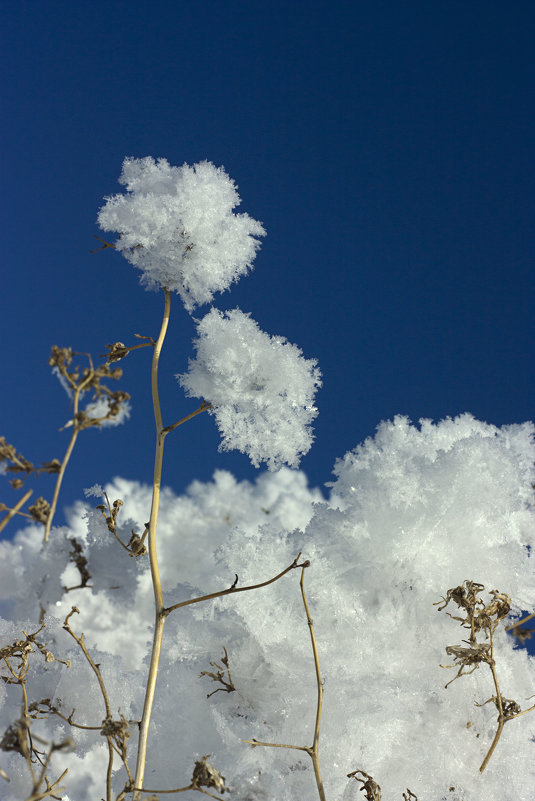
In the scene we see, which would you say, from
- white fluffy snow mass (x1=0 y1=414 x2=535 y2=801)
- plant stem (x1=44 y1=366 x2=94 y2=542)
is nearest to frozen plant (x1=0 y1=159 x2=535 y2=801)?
white fluffy snow mass (x1=0 y1=414 x2=535 y2=801)

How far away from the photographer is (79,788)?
5.18 feet

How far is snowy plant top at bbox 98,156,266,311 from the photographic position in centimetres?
112

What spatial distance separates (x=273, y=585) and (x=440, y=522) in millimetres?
408

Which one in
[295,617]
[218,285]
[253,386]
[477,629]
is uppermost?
[218,285]

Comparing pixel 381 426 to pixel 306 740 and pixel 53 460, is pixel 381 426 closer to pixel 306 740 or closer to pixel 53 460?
pixel 306 740

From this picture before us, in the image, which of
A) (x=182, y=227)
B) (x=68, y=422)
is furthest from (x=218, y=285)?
(x=68, y=422)

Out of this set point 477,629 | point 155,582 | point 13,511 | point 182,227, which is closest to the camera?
point 13,511

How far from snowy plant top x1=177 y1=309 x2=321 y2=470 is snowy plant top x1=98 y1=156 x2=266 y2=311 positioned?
0.10 m

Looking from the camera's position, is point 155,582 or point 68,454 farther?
point 155,582

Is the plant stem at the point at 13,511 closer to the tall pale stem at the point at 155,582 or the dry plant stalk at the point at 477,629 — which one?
the tall pale stem at the point at 155,582

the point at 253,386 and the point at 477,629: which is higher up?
the point at 253,386

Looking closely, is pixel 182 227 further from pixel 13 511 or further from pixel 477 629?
pixel 477 629

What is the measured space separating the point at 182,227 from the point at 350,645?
2.93 feet

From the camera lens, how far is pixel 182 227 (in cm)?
113
